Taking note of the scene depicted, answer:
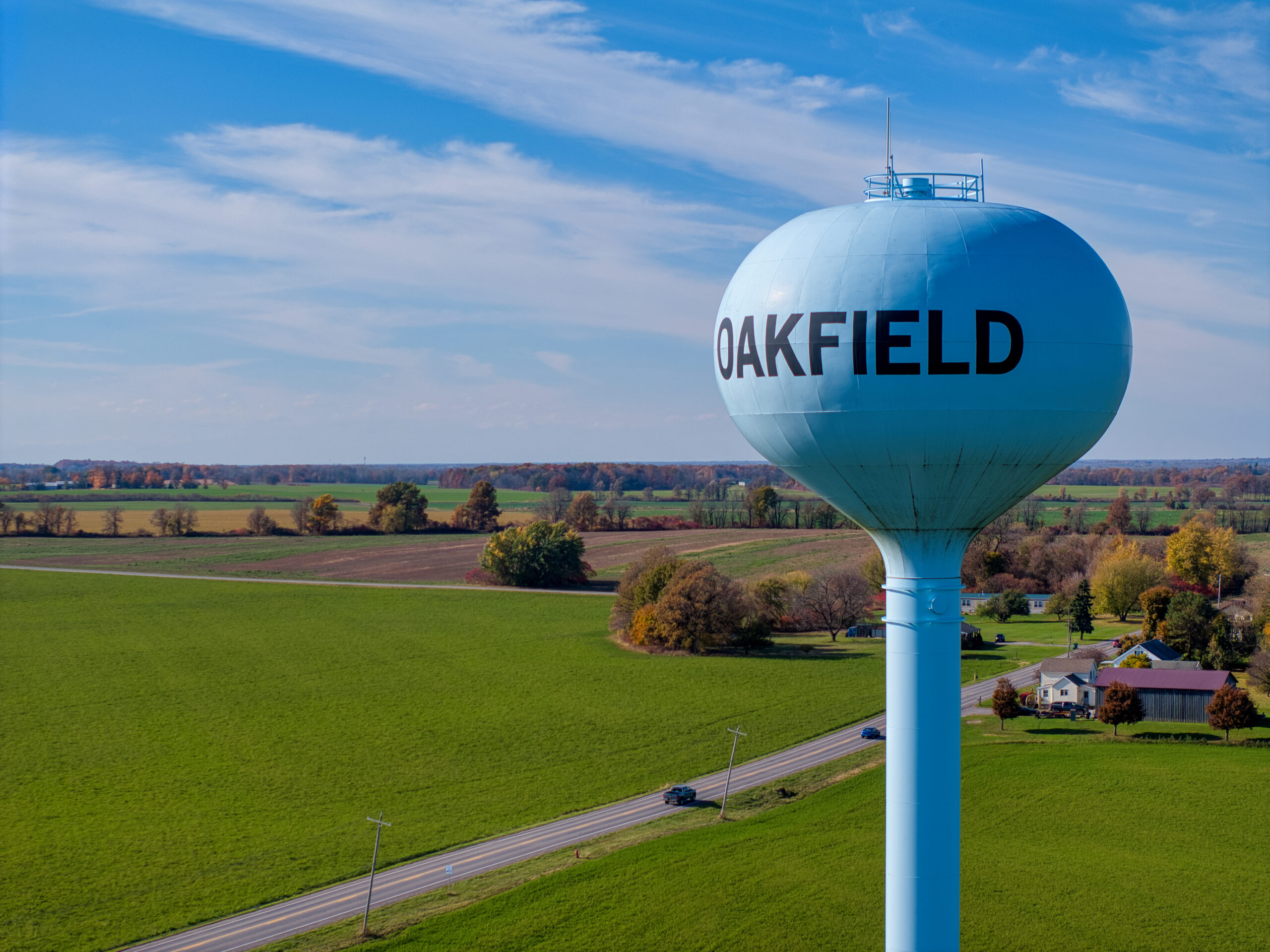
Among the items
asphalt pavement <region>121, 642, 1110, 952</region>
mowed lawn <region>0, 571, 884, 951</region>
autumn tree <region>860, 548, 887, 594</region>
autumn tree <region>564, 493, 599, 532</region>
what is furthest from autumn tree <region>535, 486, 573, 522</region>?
asphalt pavement <region>121, 642, 1110, 952</region>

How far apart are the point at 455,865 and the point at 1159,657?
47354mm

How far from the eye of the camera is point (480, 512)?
158 m

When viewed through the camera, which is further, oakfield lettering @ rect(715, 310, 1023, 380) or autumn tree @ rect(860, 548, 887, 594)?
autumn tree @ rect(860, 548, 887, 594)

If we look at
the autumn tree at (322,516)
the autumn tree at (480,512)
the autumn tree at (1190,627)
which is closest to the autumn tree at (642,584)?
the autumn tree at (1190,627)

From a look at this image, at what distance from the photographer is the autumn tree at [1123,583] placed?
289 ft

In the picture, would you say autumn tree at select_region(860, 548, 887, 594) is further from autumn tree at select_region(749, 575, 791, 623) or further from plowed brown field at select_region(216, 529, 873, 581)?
autumn tree at select_region(749, 575, 791, 623)

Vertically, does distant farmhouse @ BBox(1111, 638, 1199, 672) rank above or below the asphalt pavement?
above

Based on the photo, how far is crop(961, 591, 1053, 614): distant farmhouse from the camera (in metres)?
95.4

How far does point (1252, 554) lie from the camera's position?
11594 cm

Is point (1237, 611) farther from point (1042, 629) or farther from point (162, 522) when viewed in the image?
point (162, 522)

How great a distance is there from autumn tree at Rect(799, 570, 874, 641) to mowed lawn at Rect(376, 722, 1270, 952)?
3979cm

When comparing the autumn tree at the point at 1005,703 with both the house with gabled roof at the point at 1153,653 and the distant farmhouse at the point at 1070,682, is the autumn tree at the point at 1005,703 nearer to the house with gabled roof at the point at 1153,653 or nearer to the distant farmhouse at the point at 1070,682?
the distant farmhouse at the point at 1070,682

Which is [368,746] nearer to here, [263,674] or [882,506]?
[263,674]

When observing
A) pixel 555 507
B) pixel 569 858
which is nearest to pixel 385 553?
pixel 555 507
